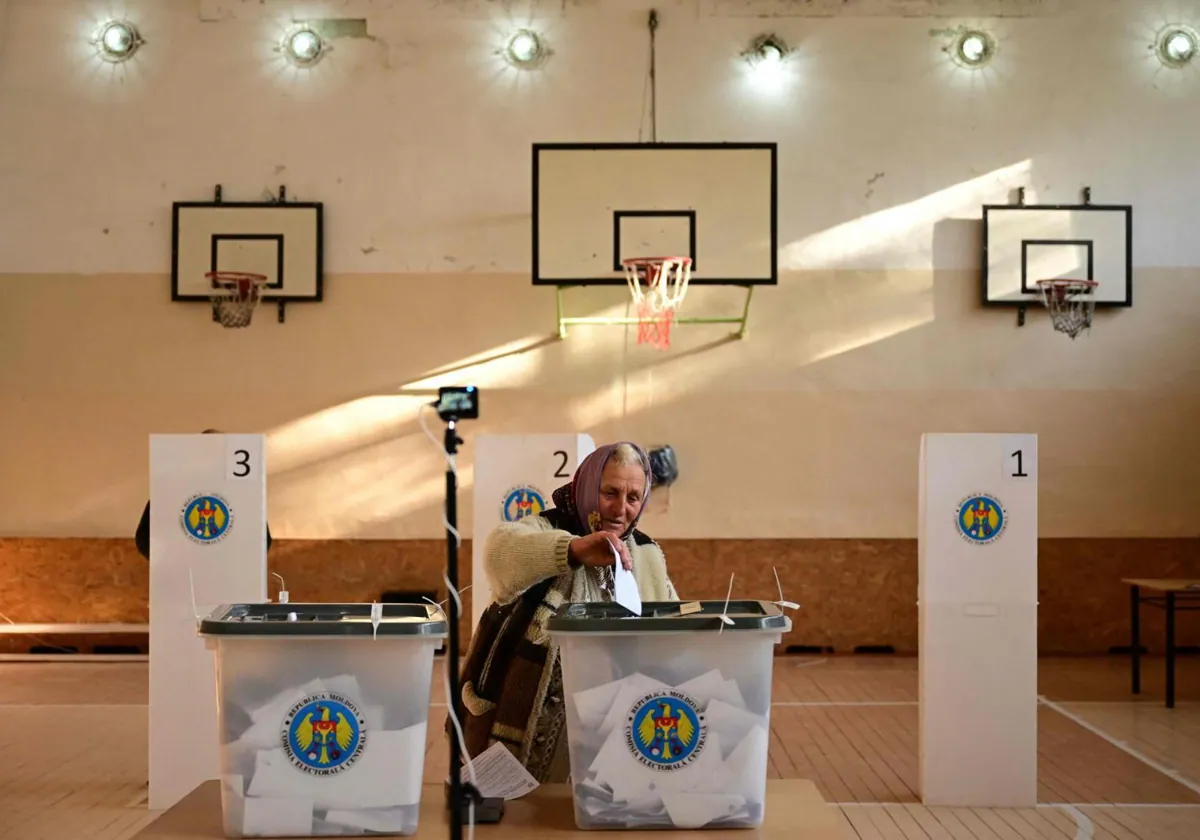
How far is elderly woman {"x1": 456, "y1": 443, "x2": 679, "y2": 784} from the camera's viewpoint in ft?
8.07

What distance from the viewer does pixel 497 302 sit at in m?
8.40

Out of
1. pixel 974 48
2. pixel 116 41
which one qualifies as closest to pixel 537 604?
pixel 974 48

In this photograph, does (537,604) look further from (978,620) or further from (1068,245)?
(1068,245)

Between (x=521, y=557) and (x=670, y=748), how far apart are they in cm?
66

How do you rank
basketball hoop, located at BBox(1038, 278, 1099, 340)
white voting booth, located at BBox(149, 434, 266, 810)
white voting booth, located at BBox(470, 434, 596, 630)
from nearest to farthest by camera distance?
white voting booth, located at BBox(149, 434, 266, 810) < white voting booth, located at BBox(470, 434, 596, 630) < basketball hoop, located at BBox(1038, 278, 1099, 340)

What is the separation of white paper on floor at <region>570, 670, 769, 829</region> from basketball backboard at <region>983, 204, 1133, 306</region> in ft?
22.9

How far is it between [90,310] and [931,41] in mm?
6087

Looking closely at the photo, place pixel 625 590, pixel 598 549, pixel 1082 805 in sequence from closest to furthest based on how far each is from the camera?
pixel 625 590 → pixel 598 549 → pixel 1082 805

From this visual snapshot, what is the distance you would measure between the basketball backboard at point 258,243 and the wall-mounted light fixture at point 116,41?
3.74 ft

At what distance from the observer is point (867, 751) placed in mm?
5691

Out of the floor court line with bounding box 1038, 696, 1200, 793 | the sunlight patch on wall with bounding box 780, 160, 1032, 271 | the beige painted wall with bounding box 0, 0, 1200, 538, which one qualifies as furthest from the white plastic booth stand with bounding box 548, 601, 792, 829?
the sunlight patch on wall with bounding box 780, 160, 1032, 271

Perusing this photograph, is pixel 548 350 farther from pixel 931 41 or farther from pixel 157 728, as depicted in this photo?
pixel 157 728

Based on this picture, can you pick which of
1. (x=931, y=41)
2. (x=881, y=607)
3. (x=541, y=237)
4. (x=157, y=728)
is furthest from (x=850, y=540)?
(x=157, y=728)

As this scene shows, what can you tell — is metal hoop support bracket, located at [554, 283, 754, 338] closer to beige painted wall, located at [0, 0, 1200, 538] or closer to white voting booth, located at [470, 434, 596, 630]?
beige painted wall, located at [0, 0, 1200, 538]
